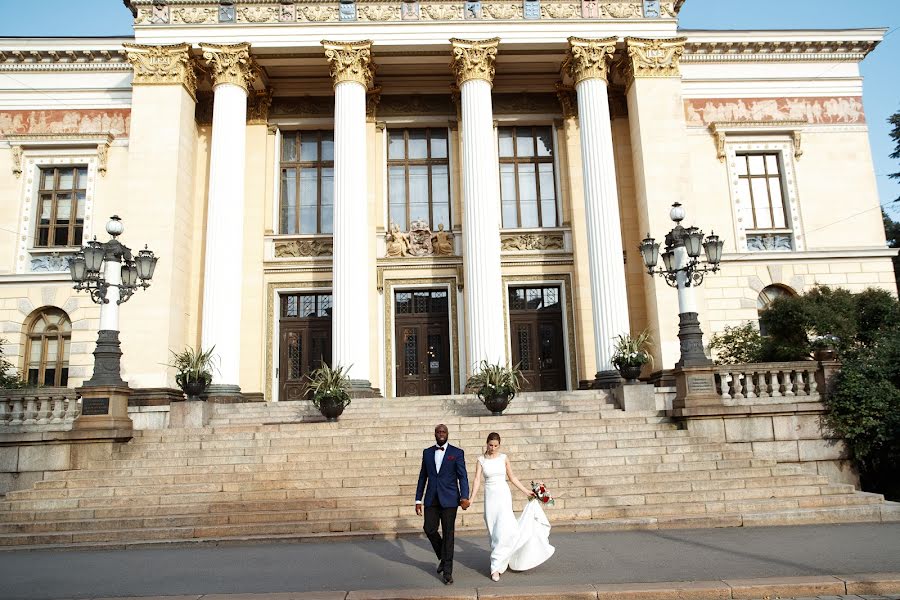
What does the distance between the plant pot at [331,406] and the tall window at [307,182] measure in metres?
8.50

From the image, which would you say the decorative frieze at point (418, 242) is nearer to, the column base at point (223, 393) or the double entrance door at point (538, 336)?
the double entrance door at point (538, 336)

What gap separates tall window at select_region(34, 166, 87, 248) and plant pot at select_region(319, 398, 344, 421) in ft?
40.0

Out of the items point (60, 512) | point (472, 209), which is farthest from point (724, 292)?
point (60, 512)

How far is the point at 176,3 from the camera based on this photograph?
20.3 meters

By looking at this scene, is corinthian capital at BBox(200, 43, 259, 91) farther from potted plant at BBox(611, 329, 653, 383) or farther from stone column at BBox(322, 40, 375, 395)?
potted plant at BBox(611, 329, 653, 383)

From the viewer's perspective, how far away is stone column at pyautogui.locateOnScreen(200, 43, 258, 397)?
59.8 ft

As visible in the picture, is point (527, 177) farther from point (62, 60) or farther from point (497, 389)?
point (62, 60)

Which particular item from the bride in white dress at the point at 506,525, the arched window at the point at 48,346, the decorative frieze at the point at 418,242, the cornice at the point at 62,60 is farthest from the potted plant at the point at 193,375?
A: the cornice at the point at 62,60

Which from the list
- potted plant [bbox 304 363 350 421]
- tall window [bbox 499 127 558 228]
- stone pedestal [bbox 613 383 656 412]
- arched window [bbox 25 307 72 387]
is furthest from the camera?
tall window [bbox 499 127 558 228]

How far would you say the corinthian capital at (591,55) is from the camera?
795 inches

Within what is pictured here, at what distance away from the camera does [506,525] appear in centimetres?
692

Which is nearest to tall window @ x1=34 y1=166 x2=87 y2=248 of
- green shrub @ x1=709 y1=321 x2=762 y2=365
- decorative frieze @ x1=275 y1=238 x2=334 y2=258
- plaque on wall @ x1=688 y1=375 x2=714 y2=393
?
decorative frieze @ x1=275 y1=238 x2=334 y2=258

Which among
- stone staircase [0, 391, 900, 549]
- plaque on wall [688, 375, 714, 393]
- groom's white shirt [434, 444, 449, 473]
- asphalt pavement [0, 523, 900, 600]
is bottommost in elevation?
asphalt pavement [0, 523, 900, 600]

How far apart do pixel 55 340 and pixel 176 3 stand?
36.6 ft
